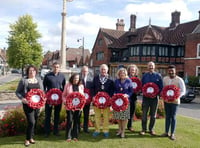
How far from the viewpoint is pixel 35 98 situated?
552 cm

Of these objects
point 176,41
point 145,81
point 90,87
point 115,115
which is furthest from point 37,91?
point 176,41

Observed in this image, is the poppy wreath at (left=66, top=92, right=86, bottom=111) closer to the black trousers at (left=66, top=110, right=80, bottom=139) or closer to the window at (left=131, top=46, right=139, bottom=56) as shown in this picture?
the black trousers at (left=66, top=110, right=80, bottom=139)

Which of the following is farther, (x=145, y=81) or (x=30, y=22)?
(x=30, y=22)

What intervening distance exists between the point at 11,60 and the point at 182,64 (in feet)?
75.2

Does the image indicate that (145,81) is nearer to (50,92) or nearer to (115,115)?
(115,115)

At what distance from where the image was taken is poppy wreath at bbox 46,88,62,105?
6020mm

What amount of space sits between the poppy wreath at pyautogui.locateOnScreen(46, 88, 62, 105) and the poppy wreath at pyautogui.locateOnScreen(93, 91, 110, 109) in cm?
96

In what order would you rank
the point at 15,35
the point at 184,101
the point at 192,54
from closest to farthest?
1. the point at 184,101
2. the point at 192,54
3. the point at 15,35

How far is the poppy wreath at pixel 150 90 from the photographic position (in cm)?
632

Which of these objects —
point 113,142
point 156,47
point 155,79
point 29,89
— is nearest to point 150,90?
point 155,79

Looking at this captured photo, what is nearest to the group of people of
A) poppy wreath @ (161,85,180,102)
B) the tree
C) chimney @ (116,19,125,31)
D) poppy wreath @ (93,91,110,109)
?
poppy wreath @ (161,85,180,102)

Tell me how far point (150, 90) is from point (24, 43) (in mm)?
25402

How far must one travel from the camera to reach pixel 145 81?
6699mm

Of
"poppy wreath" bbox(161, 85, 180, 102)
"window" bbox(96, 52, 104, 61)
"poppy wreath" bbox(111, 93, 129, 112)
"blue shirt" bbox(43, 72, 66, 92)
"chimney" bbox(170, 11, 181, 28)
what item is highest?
"chimney" bbox(170, 11, 181, 28)
